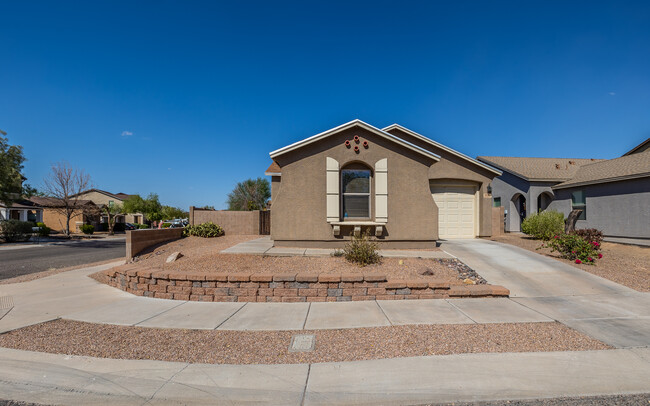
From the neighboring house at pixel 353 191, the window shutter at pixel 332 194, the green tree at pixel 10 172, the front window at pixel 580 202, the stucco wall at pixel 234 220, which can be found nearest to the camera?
the window shutter at pixel 332 194

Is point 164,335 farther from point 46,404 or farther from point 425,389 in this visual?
point 425,389

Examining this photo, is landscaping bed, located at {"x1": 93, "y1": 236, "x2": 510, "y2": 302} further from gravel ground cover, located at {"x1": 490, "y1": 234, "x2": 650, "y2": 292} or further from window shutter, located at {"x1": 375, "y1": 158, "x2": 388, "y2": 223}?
gravel ground cover, located at {"x1": 490, "y1": 234, "x2": 650, "y2": 292}

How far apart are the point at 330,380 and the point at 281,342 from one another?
114 centimetres

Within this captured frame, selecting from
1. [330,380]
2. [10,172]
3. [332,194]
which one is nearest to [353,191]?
[332,194]

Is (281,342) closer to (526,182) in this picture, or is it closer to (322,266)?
(322,266)

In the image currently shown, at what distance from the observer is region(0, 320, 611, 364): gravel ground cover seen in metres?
3.77

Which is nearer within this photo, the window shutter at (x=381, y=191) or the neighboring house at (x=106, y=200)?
the window shutter at (x=381, y=191)

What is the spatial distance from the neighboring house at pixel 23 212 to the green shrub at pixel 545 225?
4364 cm

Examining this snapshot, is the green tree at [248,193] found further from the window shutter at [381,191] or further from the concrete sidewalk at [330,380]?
the concrete sidewalk at [330,380]

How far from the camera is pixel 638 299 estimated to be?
590 centimetres

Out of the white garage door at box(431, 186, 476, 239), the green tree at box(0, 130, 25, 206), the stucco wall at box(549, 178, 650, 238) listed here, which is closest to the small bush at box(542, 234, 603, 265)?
the white garage door at box(431, 186, 476, 239)

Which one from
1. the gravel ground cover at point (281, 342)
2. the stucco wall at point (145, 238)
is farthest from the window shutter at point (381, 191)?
the stucco wall at point (145, 238)

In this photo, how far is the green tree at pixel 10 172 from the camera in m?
21.0

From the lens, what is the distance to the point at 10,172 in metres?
21.3
